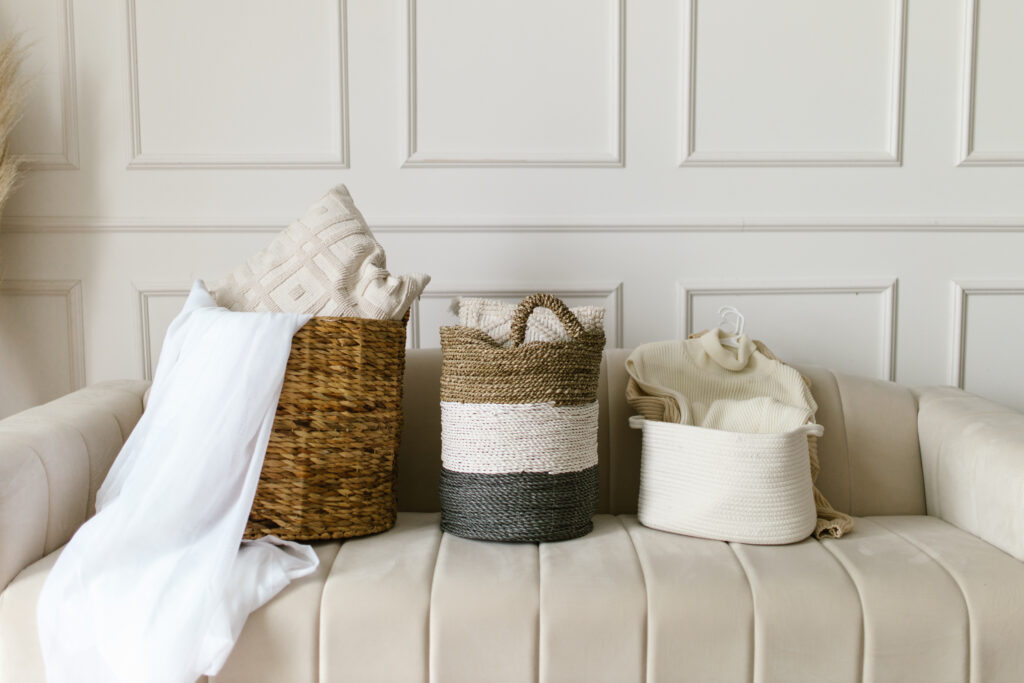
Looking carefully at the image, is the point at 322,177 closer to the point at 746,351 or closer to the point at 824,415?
the point at 746,351

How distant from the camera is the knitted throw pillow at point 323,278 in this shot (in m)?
1.46

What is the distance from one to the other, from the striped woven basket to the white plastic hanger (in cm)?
41

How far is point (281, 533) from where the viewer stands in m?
1.38

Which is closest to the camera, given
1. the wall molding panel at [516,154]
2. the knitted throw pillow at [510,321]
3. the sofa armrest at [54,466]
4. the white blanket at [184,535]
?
the white blanket at [184,535]

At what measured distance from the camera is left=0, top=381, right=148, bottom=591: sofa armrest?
1.21 m

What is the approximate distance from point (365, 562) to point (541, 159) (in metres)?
1.08

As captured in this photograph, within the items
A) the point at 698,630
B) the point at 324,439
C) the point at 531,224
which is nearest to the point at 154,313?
the point at 324,439

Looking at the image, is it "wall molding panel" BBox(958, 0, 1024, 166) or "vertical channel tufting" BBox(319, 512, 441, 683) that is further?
"wall molding panel" BBox(958, 0, 1024, 166)

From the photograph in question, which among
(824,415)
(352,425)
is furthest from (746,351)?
(352,425)

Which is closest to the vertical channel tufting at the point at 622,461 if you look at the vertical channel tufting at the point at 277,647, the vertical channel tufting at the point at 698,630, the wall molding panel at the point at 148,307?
the vertical channel tufting at the point at 698,630

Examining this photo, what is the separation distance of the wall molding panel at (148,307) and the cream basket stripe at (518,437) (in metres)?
0.92

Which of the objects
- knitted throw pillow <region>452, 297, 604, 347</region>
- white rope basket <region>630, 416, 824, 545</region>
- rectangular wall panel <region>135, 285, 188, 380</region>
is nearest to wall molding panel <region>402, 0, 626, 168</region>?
knitted throw pillow <region>452, 297, 604, 347</region>

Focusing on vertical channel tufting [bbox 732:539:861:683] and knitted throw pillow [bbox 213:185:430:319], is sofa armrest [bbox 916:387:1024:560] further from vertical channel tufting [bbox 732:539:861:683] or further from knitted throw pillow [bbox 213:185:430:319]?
knitted throw pillow [bbox 213:185:430:319]

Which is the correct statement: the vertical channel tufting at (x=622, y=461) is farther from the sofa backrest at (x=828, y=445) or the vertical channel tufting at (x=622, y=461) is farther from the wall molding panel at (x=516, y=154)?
the wall molding panel at (x=516, y=154)
